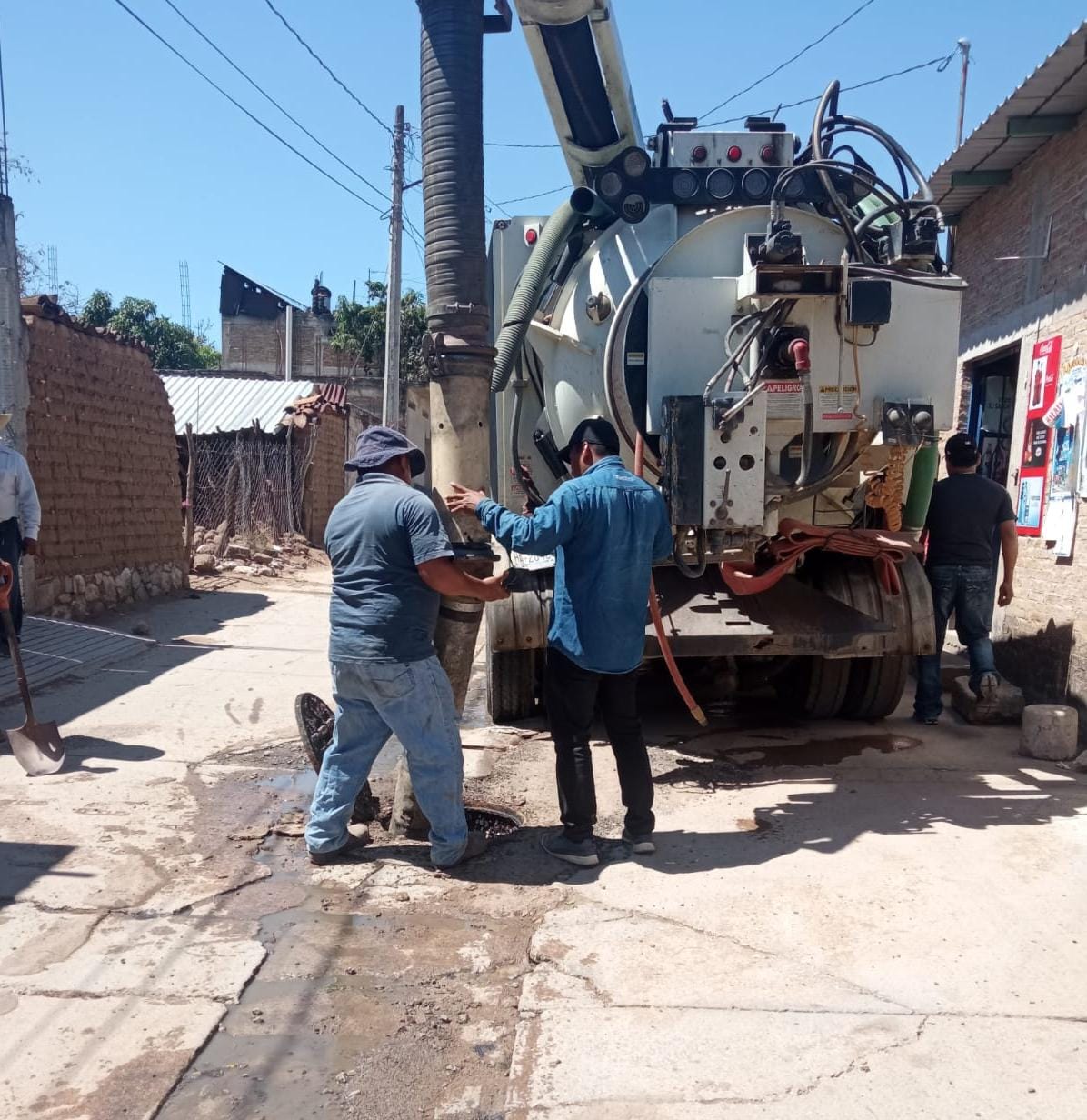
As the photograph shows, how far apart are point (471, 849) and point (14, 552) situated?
3.66 m

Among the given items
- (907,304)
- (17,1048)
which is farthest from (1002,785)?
(17,1048)

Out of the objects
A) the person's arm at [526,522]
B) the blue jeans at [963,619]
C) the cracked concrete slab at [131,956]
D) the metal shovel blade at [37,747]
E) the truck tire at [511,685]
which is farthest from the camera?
the blue jeans at [963,619]

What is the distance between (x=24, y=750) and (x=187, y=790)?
88cm

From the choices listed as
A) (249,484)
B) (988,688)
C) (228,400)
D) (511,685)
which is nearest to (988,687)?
(988,688)

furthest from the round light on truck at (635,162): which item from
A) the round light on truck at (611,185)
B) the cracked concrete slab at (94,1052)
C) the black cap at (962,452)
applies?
the cracked concrete slab at (94,1052)

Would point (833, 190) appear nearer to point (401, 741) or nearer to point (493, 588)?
point (493, 588)

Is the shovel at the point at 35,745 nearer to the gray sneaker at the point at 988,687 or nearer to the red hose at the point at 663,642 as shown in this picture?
the red hose at the point at 663,642

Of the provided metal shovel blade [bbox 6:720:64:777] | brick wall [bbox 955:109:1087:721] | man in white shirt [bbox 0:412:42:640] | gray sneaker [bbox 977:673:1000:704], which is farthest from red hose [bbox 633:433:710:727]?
man in white shirt [bbox 0:412:42:640]

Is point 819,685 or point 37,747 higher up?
point 819,685

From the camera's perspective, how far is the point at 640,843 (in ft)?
13.2

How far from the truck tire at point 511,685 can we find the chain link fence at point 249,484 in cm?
978

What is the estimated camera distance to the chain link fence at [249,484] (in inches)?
616

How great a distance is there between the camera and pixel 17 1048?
2572 millimetres

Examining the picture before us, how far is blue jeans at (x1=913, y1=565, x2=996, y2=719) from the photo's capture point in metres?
6.00
